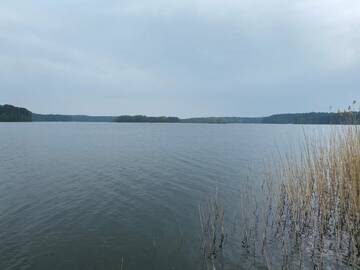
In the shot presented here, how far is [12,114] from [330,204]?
138m

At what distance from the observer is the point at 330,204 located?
25.8 ft

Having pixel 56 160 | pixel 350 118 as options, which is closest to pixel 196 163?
pixel 56 160

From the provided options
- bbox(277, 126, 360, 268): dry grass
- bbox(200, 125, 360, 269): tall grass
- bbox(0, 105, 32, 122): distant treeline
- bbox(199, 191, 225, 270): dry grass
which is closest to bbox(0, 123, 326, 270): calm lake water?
bbox(199, 191, 225, 270): dry grass

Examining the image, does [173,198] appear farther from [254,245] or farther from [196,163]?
[196,163]

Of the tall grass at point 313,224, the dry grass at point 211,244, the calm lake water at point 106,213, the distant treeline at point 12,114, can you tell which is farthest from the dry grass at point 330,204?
the distant treeline at point 12,114

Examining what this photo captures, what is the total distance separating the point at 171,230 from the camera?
8508mm

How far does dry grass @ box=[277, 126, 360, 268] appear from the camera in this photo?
638 cm

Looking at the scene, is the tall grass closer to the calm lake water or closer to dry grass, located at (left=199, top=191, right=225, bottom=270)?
dry grass, located at (left=199, top=191, right=225, bottom=270)

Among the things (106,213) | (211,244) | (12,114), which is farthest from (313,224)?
(12,114)

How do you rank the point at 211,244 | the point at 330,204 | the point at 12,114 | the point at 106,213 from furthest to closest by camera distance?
the point at 12,114
the point at 106,213
the point at 330,204
the point at 211,244

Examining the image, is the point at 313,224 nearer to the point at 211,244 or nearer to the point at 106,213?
the point at 211,244

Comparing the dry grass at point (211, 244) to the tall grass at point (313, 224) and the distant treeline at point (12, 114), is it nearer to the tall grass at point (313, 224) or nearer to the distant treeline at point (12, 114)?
the tall grass at point (313, 224)

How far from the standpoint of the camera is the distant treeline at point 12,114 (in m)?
115

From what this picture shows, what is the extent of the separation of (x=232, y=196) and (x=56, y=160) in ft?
53.3
